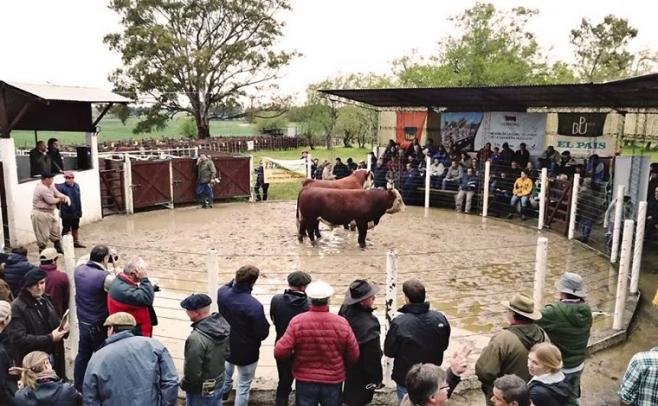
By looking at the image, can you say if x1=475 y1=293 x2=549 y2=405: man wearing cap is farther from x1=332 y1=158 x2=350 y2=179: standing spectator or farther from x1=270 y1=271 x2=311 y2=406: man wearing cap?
x1=332 y1=158 x2=350 y2=179: standing spectator

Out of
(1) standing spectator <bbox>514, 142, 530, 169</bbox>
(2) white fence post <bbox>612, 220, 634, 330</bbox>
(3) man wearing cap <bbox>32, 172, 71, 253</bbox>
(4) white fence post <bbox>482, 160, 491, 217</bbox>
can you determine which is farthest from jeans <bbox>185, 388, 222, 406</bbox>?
(1) standing spectator <bbox>514, 142, 530, 169</bbox>

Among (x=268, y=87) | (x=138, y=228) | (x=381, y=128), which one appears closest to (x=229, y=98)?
(x=268, y=87)

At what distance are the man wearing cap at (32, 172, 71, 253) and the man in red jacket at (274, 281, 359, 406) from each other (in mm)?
7256

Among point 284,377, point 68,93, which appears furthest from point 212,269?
point 68,93

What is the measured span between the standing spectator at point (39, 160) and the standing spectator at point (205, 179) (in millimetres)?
4543

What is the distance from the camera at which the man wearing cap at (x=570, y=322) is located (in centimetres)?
421

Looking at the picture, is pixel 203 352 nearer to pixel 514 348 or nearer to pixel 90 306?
pixel 90 306

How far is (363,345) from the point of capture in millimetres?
4141

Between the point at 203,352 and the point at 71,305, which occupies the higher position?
the point at 203,352

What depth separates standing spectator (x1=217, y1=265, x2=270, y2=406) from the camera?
4.39m

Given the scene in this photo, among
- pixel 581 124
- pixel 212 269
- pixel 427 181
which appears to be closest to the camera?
pixel 212 269

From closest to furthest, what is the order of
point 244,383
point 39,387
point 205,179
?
point 39,387 → point 244,383 → point 205,179

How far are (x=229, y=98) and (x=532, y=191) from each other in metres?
24.4

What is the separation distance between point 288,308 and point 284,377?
54cm
